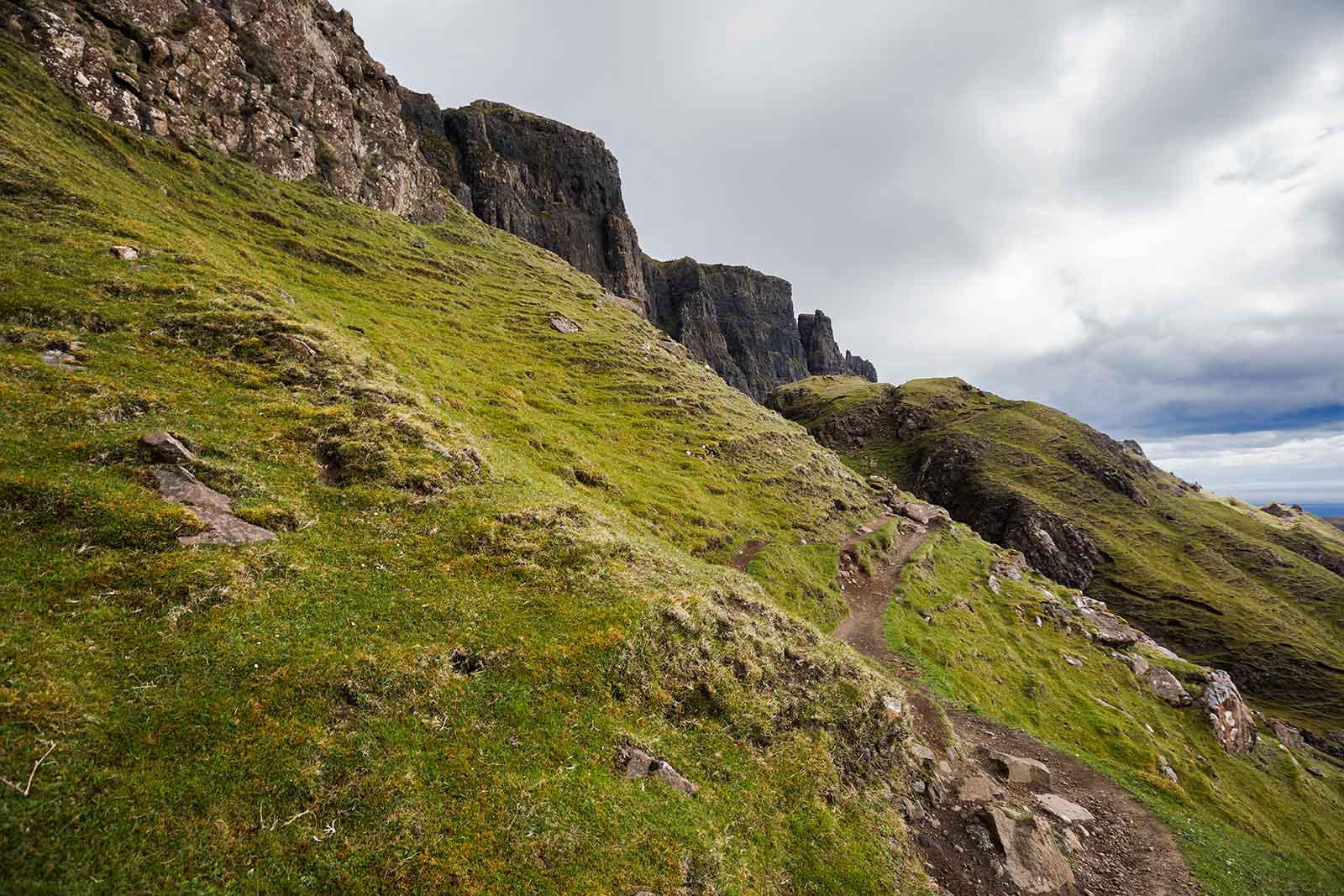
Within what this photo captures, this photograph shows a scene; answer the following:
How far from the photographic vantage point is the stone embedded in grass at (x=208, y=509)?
15547mm

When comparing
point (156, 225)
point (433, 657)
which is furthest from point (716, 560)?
point (156, 225)

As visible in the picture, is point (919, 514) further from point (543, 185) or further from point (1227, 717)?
point (543, 185)

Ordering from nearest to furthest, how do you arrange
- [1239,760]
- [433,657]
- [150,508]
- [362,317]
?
[433,657]
[150,508]
[1239,760]
[362,317]

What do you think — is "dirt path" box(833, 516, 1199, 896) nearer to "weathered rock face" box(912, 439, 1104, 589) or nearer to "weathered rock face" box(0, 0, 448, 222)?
"weathered rock face" box(0, 0, 448, 222)

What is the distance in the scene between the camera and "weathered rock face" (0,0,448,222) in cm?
5556

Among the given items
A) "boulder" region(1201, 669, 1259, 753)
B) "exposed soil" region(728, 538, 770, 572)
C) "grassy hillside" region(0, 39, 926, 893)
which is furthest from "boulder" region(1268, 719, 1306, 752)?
"grassy hillside" region(0, 39, 926, 893)

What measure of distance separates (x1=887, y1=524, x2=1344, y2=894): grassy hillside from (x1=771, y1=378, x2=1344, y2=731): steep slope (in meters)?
60.0

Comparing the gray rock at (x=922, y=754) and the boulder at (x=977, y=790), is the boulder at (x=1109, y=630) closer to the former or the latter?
the boulder at (x=977, y=790)

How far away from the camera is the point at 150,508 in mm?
15000

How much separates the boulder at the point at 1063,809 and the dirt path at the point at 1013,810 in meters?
0.30

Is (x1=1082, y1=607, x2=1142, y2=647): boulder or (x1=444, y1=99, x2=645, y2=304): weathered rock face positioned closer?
(x1=1082, y1=607, x2=1142, y2=647): boulder

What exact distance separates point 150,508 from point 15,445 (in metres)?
5.53

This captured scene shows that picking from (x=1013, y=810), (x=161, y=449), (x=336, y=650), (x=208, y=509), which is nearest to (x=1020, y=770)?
(x=1013, y=810)

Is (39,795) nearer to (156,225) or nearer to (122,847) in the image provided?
(122,847)
